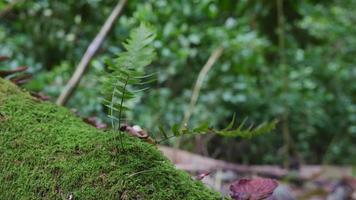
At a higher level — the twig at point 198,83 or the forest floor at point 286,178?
the twig at point 198,83

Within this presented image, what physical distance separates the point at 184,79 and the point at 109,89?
13.9 feet

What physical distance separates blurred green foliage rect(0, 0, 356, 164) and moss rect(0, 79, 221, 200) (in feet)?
5.34

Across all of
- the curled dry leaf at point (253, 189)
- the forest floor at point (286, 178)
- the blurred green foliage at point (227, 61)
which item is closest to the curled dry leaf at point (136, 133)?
the curled dry leaf at point (253, 189)

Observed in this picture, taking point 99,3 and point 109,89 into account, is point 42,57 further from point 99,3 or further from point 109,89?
point 109,89

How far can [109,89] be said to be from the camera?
0.93 metres

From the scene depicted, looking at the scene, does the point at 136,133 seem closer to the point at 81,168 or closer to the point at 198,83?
the point at 81,168

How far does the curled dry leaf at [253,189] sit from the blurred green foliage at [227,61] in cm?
181

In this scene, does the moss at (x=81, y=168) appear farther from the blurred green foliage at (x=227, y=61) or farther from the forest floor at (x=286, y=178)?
the forest floor at (x=286, y=178)

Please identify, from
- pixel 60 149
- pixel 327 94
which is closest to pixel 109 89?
pixel 60 149

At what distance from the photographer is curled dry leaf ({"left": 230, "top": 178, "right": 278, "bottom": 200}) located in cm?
86

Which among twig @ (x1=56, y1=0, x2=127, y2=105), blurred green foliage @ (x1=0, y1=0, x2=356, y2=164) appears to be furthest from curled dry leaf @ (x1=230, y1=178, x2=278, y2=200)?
blurred green foliage @ (x1=0, y1=0, x2=356, y2=164)

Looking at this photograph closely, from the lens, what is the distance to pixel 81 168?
0.89 meters

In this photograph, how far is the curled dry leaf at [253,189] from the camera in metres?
0.86

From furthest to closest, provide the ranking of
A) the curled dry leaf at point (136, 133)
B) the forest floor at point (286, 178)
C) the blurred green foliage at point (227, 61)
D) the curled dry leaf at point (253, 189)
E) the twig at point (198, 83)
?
1. the blurred green foliage at point (227, 61)
2. the forest floor at point (286, 178)
3. the twig at point (198, 83)
4. the curled dry leaf at point (136, 133)
5. the curled dry leaf at point (253, 189)
